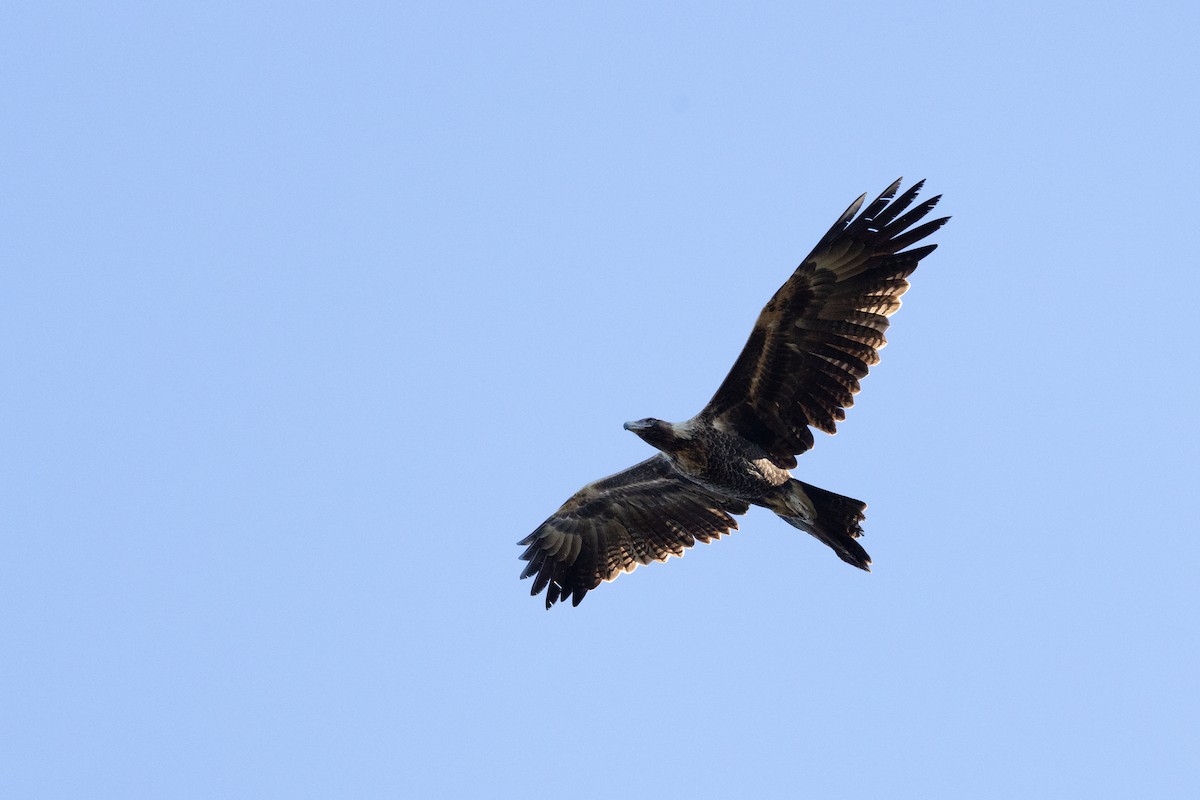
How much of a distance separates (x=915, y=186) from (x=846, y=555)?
3313 millimetres

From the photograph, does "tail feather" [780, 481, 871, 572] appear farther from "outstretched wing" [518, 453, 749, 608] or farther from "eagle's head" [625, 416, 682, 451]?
"outstretched wing" [518, 453, 749, 608]

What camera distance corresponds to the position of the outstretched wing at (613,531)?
15.5 m

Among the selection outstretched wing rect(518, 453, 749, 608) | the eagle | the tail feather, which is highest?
outstretched wing rect(518, 453, 749, 608)

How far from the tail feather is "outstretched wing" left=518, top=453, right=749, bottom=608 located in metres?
1.71

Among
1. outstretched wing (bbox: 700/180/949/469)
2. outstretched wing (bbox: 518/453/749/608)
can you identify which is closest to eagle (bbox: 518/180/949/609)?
outstretched wing (bbox: 700/180/949/469)

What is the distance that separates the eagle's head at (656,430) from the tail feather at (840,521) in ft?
3.98

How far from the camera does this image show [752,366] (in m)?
13.9

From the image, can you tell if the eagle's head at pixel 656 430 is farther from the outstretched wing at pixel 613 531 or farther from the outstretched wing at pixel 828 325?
the outstretched wing at pixel 613 531

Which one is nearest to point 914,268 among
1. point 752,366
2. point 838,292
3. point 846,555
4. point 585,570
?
point 838,292

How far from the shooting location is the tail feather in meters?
13.8

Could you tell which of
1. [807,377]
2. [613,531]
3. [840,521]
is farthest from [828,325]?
[613,531]

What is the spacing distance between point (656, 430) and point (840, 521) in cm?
183

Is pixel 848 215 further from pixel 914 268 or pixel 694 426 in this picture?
pixel 694 426

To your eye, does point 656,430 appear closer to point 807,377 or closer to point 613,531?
point 807,377
